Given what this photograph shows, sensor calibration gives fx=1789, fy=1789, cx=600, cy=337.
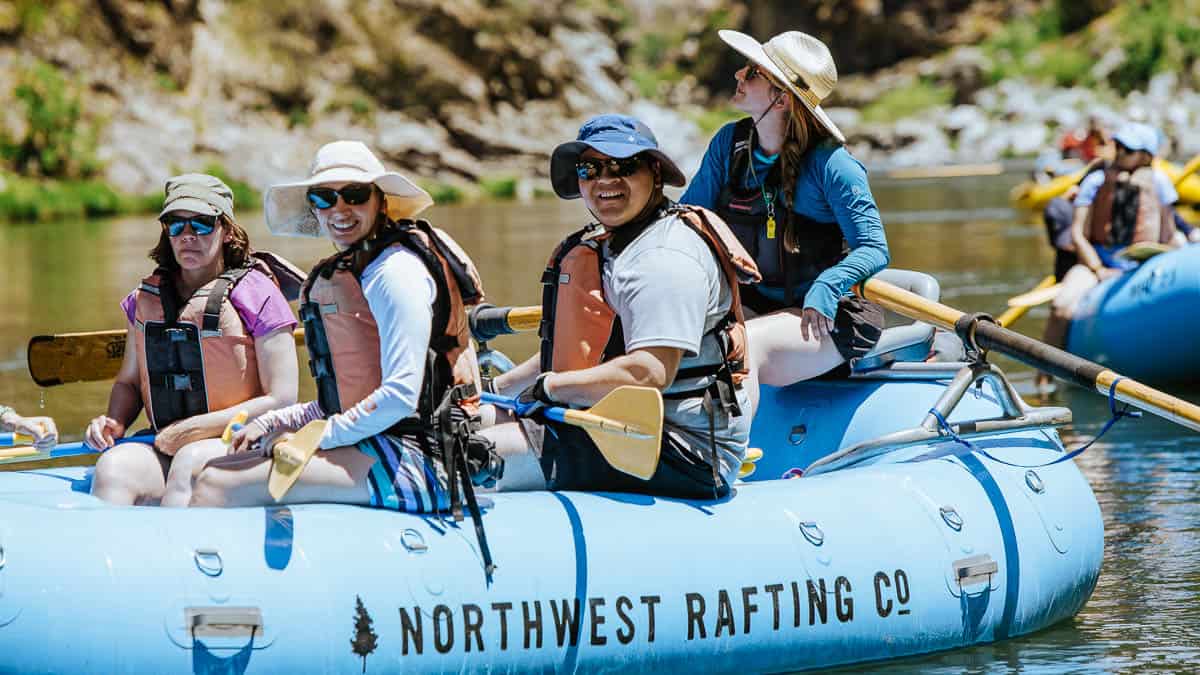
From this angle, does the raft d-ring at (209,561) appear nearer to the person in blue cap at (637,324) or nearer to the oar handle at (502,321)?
the person in blue cap at (637,324)

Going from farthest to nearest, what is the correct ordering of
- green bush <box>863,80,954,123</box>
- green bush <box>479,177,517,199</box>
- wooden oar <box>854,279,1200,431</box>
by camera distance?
green bush <box>863,80,954,123</box> < green bush <box>479,177,517,199</box> < wooden oar <box>854,279,1200,431</box>

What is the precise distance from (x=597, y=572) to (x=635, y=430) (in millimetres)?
368

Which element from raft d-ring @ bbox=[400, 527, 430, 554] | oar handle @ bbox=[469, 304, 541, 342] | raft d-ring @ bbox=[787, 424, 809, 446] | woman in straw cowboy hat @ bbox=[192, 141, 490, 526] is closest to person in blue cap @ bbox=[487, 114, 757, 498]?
woman in straw cowboy hat @ bbox=[192, 141, 490, 526]

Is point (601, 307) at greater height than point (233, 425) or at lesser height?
greater

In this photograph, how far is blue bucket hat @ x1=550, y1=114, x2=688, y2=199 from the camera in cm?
400

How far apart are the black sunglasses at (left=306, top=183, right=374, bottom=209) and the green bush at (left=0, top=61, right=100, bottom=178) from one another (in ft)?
109

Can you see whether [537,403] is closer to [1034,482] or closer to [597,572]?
[597,572]

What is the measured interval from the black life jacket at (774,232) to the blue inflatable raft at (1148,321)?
4234 millimetres

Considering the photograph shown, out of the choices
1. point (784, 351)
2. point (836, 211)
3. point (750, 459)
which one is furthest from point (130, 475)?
point (836, 211)

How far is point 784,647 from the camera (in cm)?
427

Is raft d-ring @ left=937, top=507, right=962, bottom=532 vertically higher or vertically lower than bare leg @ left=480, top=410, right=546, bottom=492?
lower

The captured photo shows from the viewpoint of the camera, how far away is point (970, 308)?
1259 cm

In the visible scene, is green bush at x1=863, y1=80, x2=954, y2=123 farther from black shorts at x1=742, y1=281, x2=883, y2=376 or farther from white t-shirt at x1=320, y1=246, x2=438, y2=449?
white t-shirt at x1=320, y1=246, x2=438, y2=449

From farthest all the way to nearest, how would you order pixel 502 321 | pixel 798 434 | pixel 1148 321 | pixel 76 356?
pixel 1148 321, pixel 502 321, pixel 798 434, pixel 76 356
